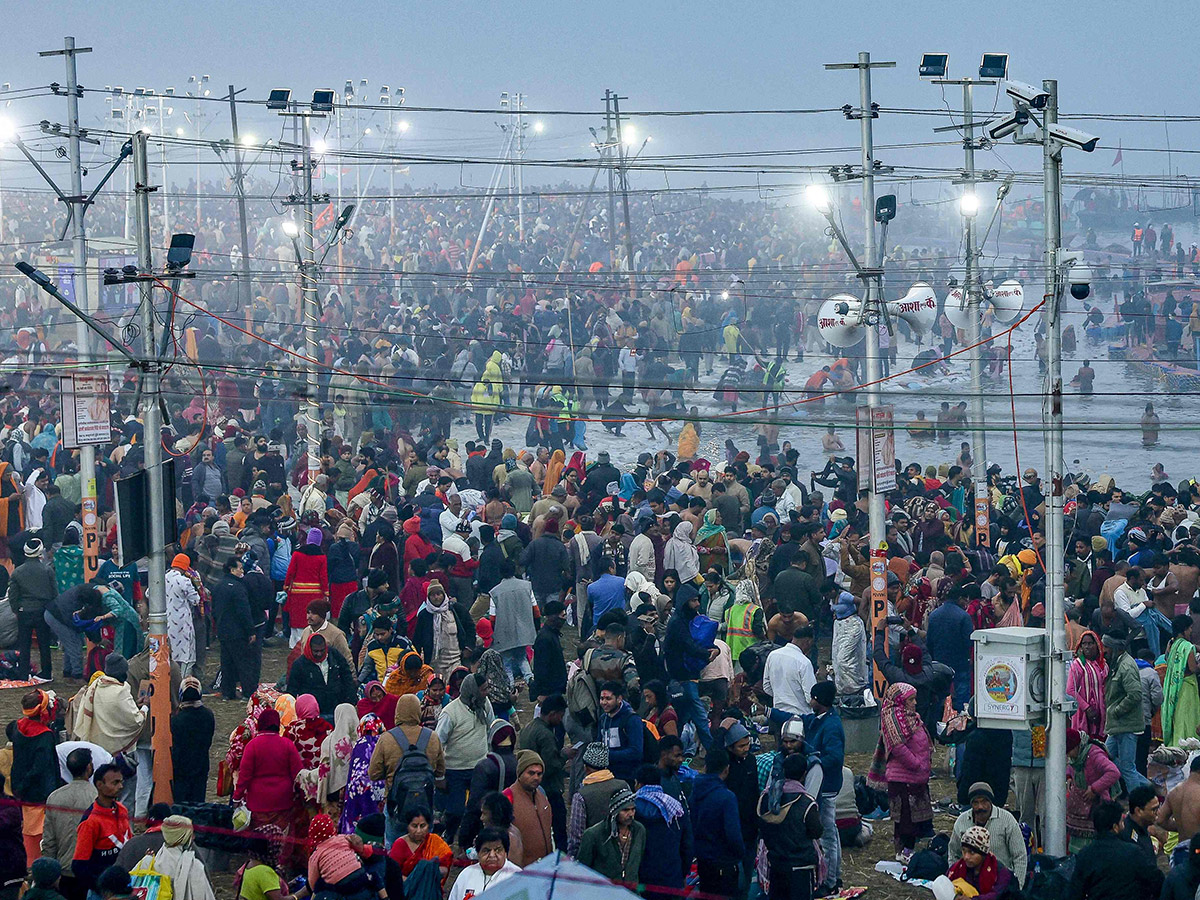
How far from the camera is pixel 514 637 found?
1451 cm

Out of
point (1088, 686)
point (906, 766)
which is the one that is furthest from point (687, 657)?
point (1088, 686)

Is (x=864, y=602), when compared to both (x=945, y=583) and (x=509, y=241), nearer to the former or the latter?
(x=945, y=583)

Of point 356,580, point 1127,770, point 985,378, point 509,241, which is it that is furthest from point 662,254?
point 1127,770

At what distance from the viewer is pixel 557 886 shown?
5.23m

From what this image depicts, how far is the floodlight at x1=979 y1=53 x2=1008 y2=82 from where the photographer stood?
62.0 ft

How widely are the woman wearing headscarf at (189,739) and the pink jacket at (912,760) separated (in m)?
4.71

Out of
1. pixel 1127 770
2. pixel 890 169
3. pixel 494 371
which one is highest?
pixel 890 169

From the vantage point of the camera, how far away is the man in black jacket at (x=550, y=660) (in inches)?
512

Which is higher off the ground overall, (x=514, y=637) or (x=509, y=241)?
(x=509, y=241)

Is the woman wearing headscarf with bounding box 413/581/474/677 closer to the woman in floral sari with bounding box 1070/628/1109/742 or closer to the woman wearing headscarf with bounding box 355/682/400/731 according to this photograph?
the woman wearing headscarf with bounding box 355/682/400/731

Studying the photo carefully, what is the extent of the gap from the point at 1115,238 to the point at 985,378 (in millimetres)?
23537

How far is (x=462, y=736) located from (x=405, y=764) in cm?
85

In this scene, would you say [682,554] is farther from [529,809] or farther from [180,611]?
[529,809]

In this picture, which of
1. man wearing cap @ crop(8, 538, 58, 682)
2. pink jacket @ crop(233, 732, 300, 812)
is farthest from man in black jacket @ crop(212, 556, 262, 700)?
pink jacket @ crop(233, 732, 300, 812)
